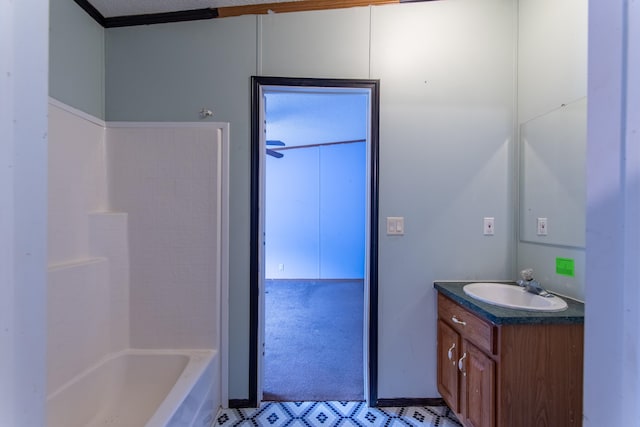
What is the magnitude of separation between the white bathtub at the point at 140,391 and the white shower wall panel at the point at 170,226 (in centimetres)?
9

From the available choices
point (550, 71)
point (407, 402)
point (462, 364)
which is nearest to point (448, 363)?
point (462, 364)

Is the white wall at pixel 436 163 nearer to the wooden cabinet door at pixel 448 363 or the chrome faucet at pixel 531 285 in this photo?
the wooden cabinet door at pixel 448 363

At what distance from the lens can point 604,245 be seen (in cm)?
49

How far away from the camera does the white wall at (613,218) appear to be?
17.7 inches

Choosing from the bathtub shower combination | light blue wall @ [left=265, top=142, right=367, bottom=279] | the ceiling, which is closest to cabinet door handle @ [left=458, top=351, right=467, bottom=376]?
the bathtub shower combination

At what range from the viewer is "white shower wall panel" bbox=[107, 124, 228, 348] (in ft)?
5.73

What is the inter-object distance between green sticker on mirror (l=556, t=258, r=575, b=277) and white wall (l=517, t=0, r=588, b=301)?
0.02 meters

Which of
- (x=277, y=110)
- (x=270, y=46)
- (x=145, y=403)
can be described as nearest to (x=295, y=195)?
(x=277, y=110)

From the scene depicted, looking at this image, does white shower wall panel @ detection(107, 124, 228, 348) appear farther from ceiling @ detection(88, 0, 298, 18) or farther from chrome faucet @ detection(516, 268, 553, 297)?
chrome faucet @ detection(516, 268, 553, 297)

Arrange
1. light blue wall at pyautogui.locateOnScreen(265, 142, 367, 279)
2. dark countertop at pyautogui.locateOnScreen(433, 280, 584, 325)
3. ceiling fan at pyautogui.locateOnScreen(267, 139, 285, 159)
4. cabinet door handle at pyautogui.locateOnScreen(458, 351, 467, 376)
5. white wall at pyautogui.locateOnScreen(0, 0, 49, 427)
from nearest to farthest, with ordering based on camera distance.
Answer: white wall at pyautogui.locateOnScreen(0, 0, 49, 427) < dark countertop at pyautogui.locateOnScreen(433, 280, 584, 325) < cabinet door handle at pyautogui.locateOnScreen(458, 351, 467, 376) < ceiling fan at pyautogui.locateOnScreen(267, 139, 285, 159) < light blue wall at pyautogui.locateOnScreen(265, 142, 367, 279)

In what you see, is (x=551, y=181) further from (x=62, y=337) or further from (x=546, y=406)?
(x=62, y=337)

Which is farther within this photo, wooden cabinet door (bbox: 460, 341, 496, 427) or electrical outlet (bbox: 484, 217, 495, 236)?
electrical outlet (bbox: 484, 217, 495, 236)

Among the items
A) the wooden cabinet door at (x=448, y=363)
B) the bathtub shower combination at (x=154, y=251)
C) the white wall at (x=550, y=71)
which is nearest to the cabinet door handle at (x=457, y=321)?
the wooden cabinet door at (x=448, y=363)

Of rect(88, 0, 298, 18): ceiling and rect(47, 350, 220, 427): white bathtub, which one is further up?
rect(88, 0, 298, 18): ceiling
